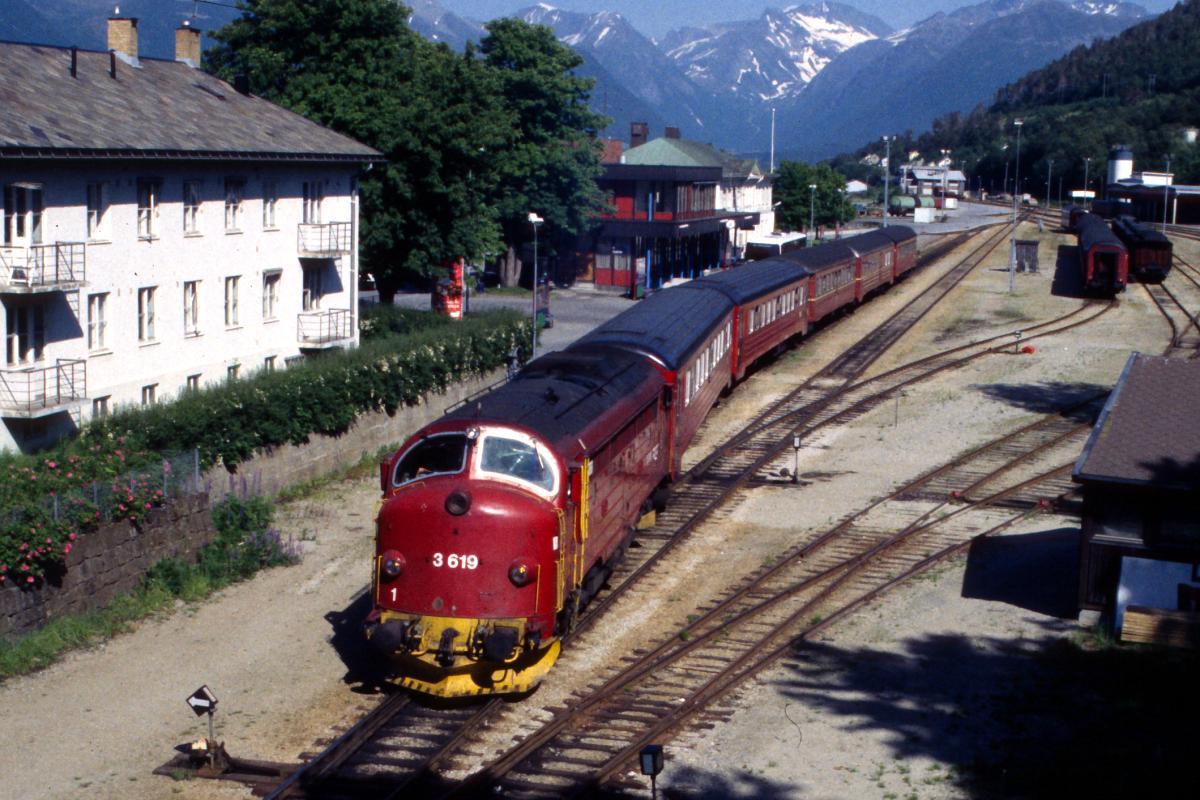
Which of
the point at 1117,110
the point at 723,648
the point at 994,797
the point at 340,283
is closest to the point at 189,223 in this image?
the point at 340,283

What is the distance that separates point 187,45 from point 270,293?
8.30m

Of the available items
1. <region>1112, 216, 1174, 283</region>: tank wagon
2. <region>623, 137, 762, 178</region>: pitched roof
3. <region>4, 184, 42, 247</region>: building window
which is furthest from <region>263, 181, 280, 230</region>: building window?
<region>623, 137, 762, 178</region>: pitched roof

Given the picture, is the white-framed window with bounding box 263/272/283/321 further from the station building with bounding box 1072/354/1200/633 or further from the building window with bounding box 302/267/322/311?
the station building with bounding box 1072/354/1200/633

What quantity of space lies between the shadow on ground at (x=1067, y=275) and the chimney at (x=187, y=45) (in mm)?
39558

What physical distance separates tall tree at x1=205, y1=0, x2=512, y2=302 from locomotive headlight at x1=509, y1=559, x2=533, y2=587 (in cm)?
2735

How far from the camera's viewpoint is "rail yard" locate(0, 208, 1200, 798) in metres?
13.7

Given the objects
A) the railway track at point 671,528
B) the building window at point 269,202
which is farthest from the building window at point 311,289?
the railway track at point 671,528

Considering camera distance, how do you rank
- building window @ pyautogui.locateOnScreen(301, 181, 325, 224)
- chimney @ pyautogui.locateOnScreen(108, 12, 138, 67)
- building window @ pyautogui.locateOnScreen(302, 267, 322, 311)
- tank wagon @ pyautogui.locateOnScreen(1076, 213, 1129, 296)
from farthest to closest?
1. tank wagon @ pyautogui.locateOnScreen(1076, 213, 1129, 296)
2. building window @ pyautogui.locateOnScreen(302, 267, 322, 311)
3. building window @ pyautogui.locateOnScreen(301, 181, 325, 224)
4. chimney @ pyautogui.locateOnScreen(108, 12, 138, 67)

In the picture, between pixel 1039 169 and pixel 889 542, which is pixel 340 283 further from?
pixel 1039 169

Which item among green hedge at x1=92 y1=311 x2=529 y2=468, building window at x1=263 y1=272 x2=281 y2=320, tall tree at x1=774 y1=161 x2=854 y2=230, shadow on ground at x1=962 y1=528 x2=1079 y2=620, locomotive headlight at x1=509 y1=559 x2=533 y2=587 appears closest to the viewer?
locomotive headlight at x1=509 y1=559 x2=533 y2=587

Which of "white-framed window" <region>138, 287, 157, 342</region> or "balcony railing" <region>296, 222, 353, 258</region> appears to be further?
"balcony railing" <region>296, 222, 353, 258</region>

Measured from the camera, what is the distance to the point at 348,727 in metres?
14.6

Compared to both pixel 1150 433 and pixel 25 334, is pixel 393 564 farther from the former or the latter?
pixel 25 334

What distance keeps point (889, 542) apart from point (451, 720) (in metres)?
10.3
